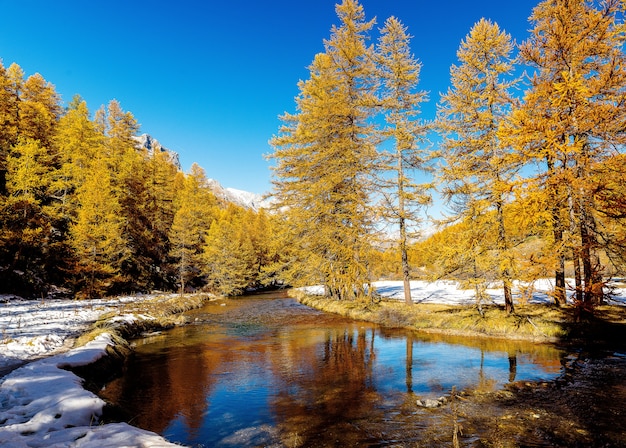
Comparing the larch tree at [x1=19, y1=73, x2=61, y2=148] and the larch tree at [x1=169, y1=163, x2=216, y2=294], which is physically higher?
the larch tree at [x1=19, y1=73, x2=61, y2=148]

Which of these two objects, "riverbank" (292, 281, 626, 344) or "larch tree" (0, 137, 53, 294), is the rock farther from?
"larch tree" (0, 137, 53, 294)

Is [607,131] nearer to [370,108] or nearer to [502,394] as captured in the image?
[502,394]

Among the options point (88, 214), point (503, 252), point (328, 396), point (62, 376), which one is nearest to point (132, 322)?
point (62, 376)

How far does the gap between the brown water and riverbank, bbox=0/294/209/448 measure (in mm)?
1004

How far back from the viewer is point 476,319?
16.3m

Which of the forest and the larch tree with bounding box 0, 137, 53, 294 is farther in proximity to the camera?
the larch tree with bounding box 0, 137, 53, 294

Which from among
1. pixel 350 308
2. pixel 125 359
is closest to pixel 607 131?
pixel 350 308

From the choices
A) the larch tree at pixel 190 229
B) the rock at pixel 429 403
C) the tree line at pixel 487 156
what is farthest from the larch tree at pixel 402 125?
the larch tree at pixel 190 229

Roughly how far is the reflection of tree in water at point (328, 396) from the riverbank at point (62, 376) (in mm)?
3199

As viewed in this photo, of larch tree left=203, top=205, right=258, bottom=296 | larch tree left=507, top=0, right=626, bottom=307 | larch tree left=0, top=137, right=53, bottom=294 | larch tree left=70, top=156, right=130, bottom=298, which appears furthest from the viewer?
larch tree left=203, top=205, right=258, bottom=296

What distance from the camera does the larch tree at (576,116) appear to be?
495 inches

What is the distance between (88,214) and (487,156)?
→ 95.9 ft

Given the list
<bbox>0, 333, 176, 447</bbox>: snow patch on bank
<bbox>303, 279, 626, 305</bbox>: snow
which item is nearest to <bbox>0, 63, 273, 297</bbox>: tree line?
<bbox>303, 279, 626, 305</bbox>: snow

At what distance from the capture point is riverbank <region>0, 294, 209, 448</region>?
16.8ft
